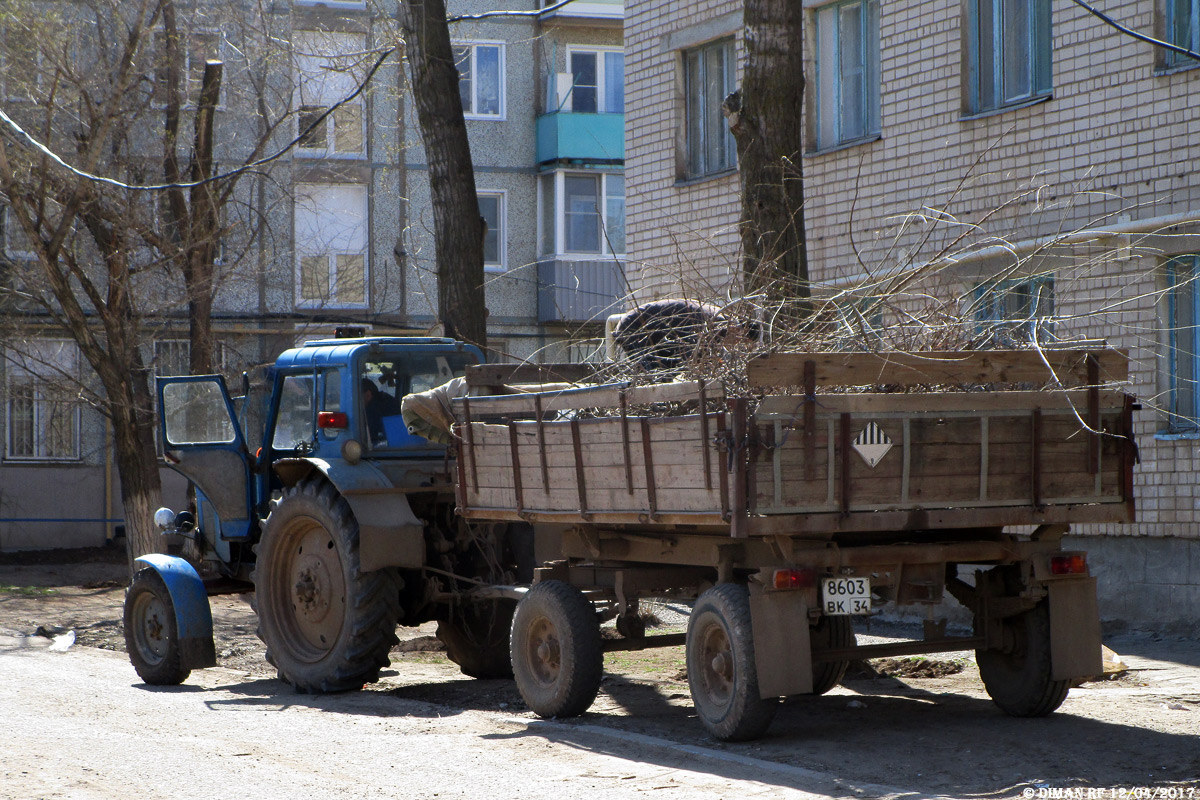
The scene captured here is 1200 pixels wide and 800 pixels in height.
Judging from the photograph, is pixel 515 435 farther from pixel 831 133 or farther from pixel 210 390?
pixel 831 133

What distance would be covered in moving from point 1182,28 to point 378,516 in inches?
287

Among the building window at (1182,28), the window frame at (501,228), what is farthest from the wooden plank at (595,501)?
the window frame at (501,228)

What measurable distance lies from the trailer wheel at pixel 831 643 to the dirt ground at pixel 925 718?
11 centimetres

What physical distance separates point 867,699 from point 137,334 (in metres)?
10.9

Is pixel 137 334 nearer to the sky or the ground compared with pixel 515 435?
nearer to the sky

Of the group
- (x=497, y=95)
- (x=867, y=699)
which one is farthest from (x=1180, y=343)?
(x=497, y=95)

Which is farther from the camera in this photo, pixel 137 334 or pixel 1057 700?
pixel 137 334

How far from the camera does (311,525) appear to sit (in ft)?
32.9

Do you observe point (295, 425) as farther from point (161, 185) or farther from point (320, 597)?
point (161, 185)

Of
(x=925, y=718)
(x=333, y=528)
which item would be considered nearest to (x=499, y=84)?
(x=333, y=528)

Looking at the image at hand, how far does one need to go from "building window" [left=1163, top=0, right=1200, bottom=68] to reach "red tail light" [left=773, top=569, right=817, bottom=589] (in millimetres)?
6692

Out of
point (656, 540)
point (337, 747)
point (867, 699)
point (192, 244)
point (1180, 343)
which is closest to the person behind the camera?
point (337, 747)

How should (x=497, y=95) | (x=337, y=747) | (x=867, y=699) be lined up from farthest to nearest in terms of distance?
(x=497, y=95) < (x=867, y=699) < (x=337, y=747)

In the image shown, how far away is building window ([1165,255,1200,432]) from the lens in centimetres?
1162
